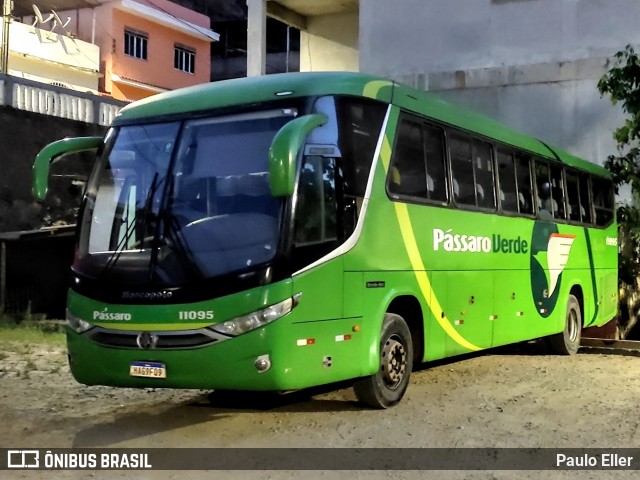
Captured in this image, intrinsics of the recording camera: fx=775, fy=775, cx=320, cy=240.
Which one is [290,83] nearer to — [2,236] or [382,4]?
[2,236]

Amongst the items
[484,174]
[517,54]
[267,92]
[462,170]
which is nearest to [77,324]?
[267,92]

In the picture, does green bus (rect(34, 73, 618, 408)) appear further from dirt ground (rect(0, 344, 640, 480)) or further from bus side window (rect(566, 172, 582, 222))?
bus side window (rect(566, 172, 582, 222))

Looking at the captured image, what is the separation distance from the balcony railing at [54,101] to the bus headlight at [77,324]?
33.6 feet

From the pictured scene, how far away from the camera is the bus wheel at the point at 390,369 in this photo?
24.2ft

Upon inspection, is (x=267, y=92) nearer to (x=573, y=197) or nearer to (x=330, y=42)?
(x=573, y=197)

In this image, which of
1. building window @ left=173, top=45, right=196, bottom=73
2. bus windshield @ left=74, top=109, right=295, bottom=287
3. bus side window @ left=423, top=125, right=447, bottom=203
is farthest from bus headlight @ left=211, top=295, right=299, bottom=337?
building window @ left=173, top=45, right=196, bottom=73

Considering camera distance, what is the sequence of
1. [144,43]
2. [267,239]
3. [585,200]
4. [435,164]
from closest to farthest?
[267,239] < [435,164] < [585,200] < [144,43]

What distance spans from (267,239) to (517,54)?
12.3 metres

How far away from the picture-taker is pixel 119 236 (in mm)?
6688

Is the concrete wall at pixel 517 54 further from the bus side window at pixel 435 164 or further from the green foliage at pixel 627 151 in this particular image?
the bus side window at pixel 435 164

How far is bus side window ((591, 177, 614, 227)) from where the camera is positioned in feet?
44.3

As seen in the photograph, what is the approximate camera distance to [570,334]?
12.4 metres

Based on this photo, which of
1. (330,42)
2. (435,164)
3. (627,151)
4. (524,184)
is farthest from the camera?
(330,42)

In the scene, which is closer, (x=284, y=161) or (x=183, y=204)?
(x=284, y=161)
